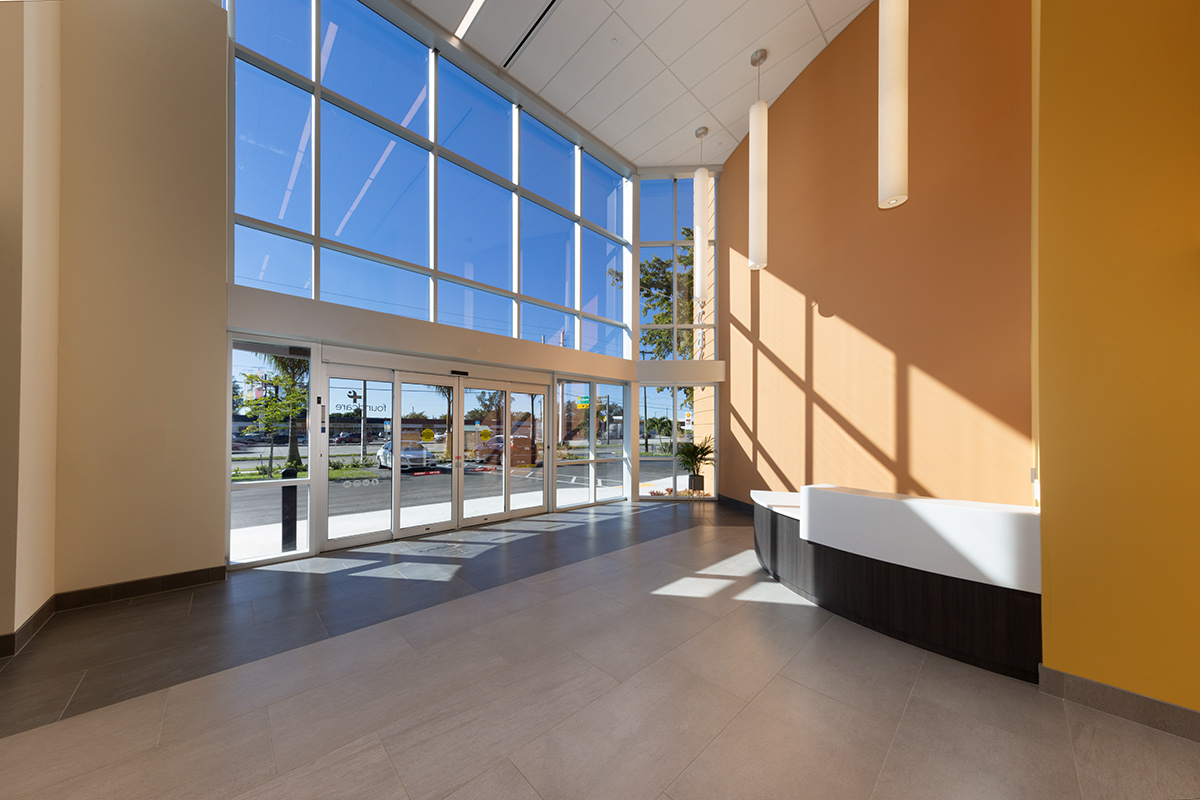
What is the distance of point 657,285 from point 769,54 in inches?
161

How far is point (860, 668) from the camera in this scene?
9.49 feet

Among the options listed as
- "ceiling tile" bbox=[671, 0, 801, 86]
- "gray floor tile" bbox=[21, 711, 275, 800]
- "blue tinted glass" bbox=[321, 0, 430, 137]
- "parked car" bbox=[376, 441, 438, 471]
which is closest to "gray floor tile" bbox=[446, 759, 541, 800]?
"gray floor tile" bbox=[21, 711, 275, 800]

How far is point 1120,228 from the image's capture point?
247 cm

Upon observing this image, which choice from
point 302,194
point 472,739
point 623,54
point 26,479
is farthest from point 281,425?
point 623,54

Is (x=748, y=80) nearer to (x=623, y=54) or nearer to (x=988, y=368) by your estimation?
(x=623, y=54)

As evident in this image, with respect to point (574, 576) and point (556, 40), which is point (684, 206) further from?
point (574, 576)

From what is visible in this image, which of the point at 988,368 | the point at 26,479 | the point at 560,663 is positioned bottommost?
the point at 560,663

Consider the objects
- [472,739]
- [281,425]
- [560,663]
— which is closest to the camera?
[472,739]

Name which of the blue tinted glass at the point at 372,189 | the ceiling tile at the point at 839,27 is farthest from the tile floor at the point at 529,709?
the ceiling tile at the point at 839,27

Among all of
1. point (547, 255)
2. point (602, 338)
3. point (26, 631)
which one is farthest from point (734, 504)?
point (26, 631)

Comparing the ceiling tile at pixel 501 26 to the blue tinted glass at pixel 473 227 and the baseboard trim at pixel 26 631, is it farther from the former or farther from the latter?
the baseboard trim at pixel 26 631

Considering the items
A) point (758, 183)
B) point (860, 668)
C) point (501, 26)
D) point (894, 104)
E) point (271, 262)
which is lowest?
point (860, 668)

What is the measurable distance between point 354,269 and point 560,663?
5.32 meters

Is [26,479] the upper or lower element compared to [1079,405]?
lower
